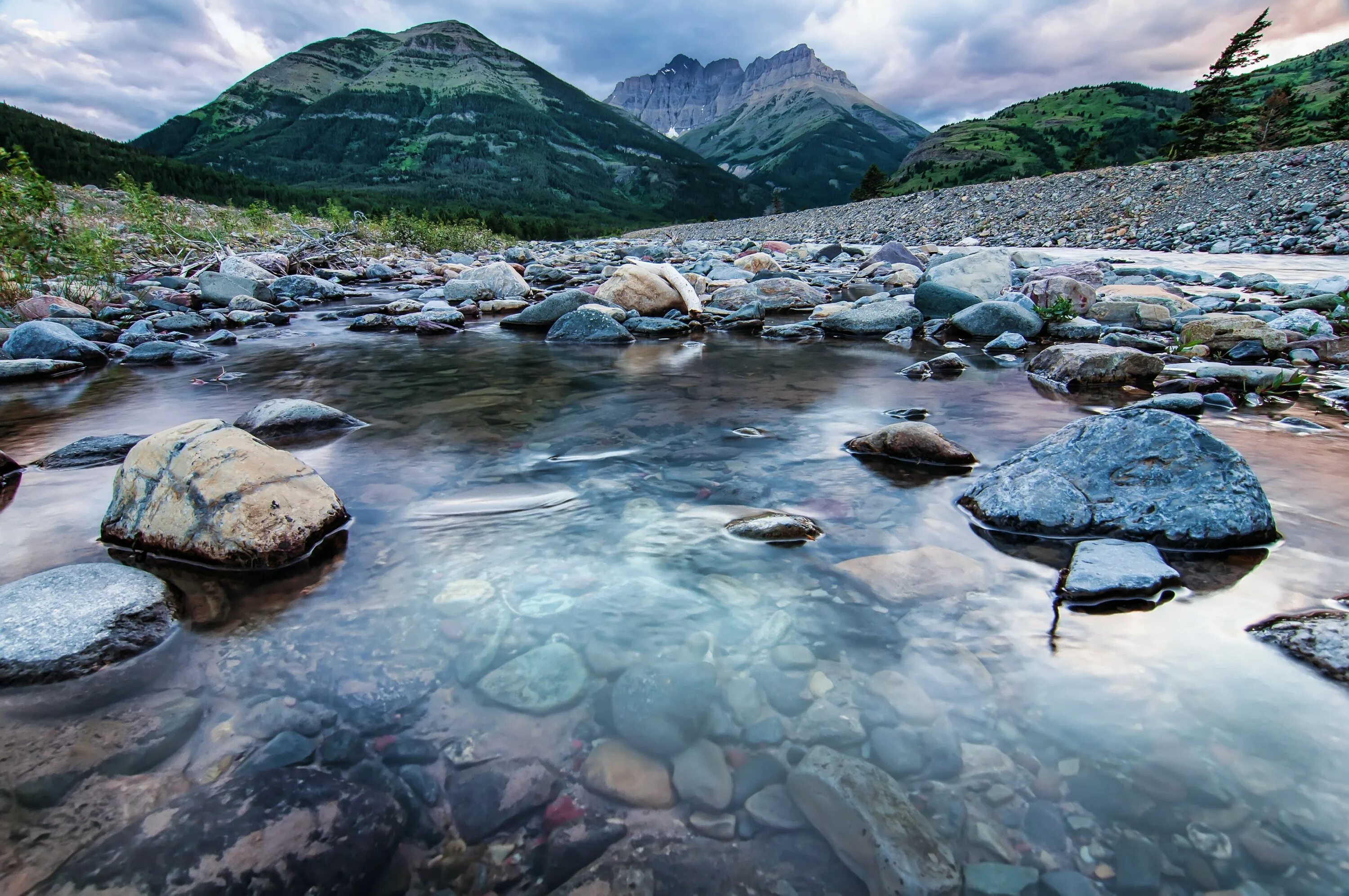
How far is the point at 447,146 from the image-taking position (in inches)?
6068

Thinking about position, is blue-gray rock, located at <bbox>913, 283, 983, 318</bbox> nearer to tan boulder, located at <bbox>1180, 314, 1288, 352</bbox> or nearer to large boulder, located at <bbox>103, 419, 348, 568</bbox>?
tan boulder, located at <bbox>1180, 314, 1288, 352</bbox>

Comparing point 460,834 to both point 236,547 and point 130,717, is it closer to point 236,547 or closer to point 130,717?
point 130,717

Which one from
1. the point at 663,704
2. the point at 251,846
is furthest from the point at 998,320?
the point at 251,846

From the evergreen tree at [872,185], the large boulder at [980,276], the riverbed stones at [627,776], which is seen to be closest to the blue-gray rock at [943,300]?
the large boulder at [980,276]

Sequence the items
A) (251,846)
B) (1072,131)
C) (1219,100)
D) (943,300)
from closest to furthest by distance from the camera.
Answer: (251,846), (943,300), (1219,100), (1072,131)

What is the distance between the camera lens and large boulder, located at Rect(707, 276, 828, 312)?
1274cm

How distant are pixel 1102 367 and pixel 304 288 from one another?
51.3ft

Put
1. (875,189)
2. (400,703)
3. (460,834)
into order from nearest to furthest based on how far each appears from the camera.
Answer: (460,834), (400,703), (875,189)

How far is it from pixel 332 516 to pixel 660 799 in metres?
2.37

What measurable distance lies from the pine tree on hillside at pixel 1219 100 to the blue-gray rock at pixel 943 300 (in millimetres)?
38128

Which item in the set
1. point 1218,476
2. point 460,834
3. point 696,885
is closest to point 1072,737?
point 696,885

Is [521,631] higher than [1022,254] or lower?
lower

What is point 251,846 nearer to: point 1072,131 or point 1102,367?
point 1102,367

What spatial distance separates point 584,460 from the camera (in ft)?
14.5
